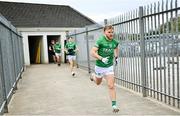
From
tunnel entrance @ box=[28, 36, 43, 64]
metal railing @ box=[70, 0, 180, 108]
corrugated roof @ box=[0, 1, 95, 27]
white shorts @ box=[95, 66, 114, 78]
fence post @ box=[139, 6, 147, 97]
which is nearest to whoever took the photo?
metal railing @ box=[70, 0, 180, 108]

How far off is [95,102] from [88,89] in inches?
85.0

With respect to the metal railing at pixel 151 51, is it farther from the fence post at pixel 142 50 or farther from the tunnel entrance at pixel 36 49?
the tunnel entrance at pixel 36 49

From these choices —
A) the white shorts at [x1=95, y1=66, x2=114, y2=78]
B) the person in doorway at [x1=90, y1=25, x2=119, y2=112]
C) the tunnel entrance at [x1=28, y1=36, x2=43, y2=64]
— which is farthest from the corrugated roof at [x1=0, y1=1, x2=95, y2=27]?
the person in doorway at [x1=90, y1=25, x2=119, y2=112]

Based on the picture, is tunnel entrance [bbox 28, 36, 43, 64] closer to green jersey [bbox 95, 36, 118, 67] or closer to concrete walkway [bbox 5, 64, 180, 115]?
concrete walkway [bbox 5, 64, 180, 115]

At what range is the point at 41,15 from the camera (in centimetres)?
2942

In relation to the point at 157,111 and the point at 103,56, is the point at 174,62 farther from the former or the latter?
the point at 103,56

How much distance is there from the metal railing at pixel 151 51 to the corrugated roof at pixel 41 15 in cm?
1796

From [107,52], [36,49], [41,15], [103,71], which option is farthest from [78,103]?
[41,15]

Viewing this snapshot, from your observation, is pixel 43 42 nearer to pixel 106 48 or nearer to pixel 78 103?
pixel 78 103

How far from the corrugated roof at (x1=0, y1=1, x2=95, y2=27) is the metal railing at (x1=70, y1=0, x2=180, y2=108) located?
Result: 18.0m

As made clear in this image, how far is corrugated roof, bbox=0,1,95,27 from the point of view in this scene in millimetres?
27500

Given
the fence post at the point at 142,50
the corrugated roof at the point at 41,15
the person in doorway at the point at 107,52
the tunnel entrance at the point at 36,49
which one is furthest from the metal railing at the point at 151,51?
the corrugated roof at the point at 41,15

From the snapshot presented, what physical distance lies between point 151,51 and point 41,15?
23288mm

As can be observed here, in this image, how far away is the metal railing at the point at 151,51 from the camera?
631 centimetres
